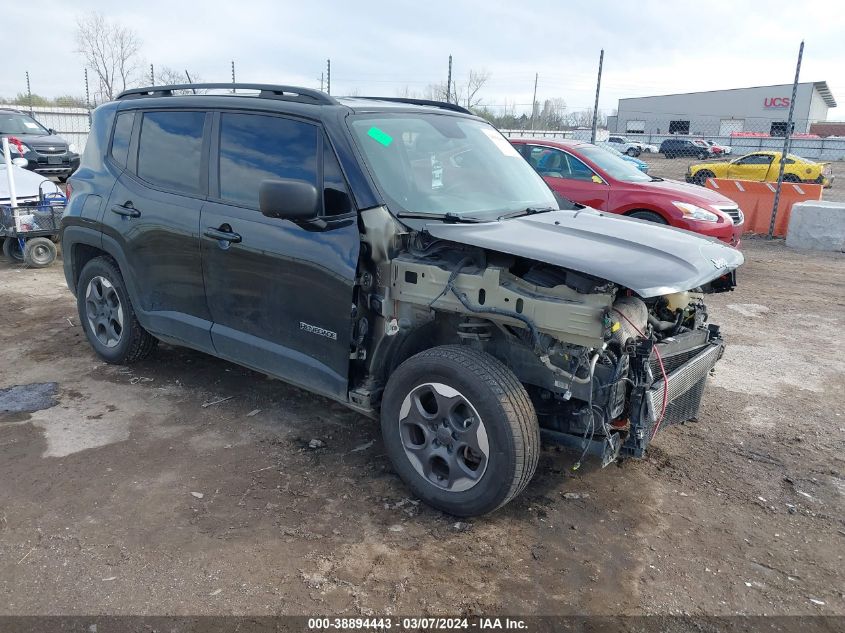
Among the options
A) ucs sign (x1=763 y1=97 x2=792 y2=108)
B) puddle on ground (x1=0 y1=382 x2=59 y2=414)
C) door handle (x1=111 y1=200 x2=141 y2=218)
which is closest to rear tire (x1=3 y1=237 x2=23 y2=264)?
puddle on ground (x1=0 y1=382 x2=59 y2=414)

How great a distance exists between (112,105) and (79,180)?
623 mm

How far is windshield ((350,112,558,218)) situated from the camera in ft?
11.9

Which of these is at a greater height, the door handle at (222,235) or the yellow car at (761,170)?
the yellow car at (761,170)

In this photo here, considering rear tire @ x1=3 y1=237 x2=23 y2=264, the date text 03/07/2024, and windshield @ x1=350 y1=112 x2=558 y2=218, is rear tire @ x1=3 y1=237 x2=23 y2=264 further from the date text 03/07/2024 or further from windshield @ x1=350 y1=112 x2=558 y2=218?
the date text 03/07/2024

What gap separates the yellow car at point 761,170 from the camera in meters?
22.7

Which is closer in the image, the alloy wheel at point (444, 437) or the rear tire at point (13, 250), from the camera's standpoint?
the alloy wheel at point (444, 437)

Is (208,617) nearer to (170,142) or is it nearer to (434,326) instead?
(434,326)

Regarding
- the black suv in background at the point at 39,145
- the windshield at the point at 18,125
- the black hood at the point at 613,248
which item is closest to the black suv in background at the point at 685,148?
the black suv in background at the point at 39,145

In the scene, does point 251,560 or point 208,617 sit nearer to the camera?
point 208,617

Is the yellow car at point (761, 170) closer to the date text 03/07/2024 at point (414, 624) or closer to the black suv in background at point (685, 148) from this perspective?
the black suv in background at point (685, 148)

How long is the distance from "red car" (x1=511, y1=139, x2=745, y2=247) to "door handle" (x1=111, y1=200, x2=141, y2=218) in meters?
5.48

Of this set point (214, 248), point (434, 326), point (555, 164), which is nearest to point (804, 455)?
point (434, 326)

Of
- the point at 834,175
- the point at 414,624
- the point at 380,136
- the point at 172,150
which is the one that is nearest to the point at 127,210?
the point at 172,150

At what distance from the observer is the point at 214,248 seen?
13.4ft
